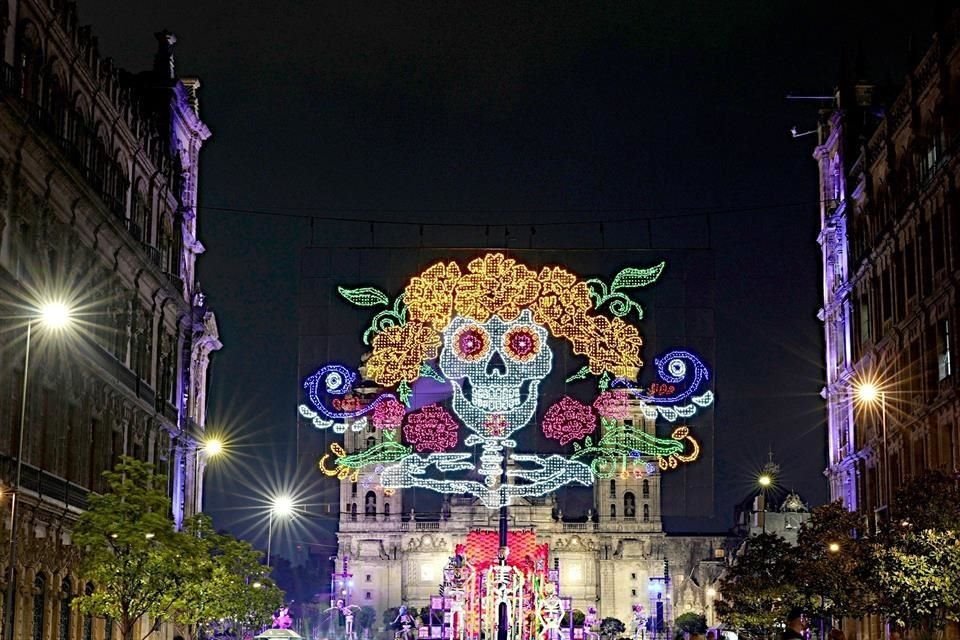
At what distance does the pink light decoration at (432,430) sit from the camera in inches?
2366

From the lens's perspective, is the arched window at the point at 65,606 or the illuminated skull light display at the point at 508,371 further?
the illuminated skull light display at the point at 508,371

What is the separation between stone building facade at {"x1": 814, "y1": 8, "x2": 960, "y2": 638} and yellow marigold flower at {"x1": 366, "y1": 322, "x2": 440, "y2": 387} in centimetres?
1660

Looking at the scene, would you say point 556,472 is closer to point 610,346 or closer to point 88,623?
point 610,346

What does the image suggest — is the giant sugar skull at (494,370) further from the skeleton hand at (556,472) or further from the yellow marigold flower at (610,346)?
the skeleton hand at (556,472)

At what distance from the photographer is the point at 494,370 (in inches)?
2322

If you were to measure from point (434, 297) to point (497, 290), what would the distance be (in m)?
2.38

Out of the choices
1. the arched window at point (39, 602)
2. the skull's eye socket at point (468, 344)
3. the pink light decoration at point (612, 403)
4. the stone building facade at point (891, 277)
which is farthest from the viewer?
the pink light decoration at point (612, 403)

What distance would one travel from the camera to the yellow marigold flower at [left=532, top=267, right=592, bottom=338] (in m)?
58.2

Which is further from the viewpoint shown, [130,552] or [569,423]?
[569,423]

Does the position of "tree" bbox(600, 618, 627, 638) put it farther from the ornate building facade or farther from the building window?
the building window

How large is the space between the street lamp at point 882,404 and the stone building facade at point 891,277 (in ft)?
0.62

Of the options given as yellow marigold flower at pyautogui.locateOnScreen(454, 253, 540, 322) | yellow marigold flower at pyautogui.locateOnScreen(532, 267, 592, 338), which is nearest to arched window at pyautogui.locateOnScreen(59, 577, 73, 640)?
yellow marigold flower at pyautogui.locateOnScreen(454, 253, 540, 322)

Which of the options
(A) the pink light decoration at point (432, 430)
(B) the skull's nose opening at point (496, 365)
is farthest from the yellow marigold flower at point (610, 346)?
(A) the pink light decoration at point (432, 430)

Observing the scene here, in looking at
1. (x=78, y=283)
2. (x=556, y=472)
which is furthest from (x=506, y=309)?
(x=78, y=283)
